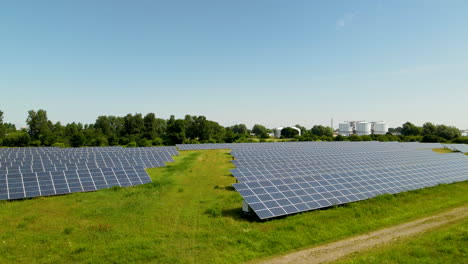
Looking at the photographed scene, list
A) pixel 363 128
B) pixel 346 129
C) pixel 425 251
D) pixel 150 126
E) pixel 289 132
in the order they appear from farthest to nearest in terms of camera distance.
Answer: pixel 346 129
pixel 363 128
pixel 289 132
pixel 150 126
pixel 425 251

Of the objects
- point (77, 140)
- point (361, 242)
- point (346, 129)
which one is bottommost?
point (361, 242)

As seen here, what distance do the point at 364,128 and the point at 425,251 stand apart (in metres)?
190

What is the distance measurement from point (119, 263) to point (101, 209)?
9346 mm

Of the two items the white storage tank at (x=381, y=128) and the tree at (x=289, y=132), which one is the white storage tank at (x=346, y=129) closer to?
the white storage tank at (x=381, y=128)

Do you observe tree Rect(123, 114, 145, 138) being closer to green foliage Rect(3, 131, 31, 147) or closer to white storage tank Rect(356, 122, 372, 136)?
green foliage Rect(3, 131, 31, 147)

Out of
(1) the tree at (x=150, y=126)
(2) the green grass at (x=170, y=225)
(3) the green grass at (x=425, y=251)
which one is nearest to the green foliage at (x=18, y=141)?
(1) the tree at (x=150, y=126)

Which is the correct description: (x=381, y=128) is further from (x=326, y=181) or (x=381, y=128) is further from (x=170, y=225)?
(x=170, y=225)

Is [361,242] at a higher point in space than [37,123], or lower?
lower

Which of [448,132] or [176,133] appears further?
[448,132]

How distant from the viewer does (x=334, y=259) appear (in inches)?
515

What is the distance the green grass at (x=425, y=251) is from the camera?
12.8 metres

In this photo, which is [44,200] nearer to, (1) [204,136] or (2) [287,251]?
(2) [287,251]

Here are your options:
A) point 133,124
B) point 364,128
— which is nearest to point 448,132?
point 364,128

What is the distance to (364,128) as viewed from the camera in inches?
7254
